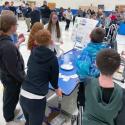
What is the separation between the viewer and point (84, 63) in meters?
2.24

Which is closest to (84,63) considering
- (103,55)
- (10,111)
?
(103,55)

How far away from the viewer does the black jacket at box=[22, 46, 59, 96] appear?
80.8 inches

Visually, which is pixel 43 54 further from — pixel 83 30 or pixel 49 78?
pixel 83 30

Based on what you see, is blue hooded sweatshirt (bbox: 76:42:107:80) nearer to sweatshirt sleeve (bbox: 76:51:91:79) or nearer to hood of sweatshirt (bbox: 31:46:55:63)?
sweatshirt sleeve (bbox: 76:51:91:79)

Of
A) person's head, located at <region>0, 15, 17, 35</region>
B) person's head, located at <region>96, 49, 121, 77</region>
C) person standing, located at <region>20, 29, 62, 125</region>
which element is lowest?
person standing, located at <region>20, 29, 62, 125</region>

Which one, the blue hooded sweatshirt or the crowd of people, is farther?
the blue hooded sweatshirt

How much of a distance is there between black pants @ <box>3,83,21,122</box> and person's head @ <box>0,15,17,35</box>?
63 cm

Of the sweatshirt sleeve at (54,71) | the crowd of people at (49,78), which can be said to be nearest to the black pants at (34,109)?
the crowd of people at (49,78)

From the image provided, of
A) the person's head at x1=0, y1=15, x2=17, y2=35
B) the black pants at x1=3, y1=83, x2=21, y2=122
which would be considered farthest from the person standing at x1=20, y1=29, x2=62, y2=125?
the black pants at x1=3, y1=83, x2=21, y2=122

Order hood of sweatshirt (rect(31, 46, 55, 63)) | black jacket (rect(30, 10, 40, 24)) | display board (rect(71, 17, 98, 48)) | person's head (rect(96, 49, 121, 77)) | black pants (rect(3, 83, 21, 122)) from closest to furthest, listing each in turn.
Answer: person's head (rect(96, 49, 121, 77)) → hood of sweatshirt (rect(31, 46, 55, 63)) → black pants (rect(3, 83, 21, 122)) → display board (rect(71, 17, 98, 48)) → black jacket (rect(30, 10, 40, 24))

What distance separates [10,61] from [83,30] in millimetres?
2118

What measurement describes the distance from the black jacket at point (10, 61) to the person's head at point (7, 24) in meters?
0.07

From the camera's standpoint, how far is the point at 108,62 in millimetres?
1601

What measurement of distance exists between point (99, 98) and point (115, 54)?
338 mm
